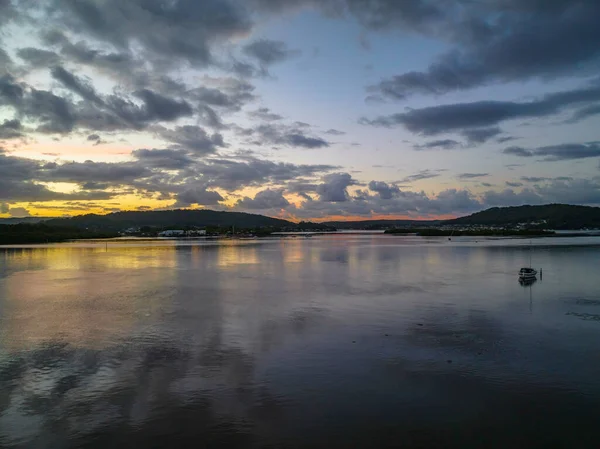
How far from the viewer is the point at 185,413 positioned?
419 inches

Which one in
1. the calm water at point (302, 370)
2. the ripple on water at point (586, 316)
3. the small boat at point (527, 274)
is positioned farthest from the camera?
the small boat at point (527, 274)

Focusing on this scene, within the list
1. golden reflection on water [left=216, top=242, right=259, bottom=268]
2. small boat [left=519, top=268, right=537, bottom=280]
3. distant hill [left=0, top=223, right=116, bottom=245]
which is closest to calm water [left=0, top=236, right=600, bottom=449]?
small boat [left=519, top=268, right=537, bottom=280]

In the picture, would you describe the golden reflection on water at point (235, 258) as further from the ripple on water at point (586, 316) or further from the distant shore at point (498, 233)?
the distant shore at point (498, 233)

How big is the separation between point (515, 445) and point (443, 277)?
28.3 metres

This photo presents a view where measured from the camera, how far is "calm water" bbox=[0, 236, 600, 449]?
32.2ft

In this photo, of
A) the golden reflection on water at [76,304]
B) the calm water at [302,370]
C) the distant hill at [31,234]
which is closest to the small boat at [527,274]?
the calm water at [302,370]

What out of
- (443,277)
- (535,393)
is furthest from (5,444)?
(443,277)

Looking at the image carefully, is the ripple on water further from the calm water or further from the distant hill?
the distant hill

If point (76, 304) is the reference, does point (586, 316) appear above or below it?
below

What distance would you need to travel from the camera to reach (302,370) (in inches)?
538

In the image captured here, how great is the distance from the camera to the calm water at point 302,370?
387 inches

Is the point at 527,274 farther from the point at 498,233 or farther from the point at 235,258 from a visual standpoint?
the point at 498,233

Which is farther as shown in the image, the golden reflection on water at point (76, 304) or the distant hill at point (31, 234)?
the distant hill at point (31, 234)

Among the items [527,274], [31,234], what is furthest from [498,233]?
[31,234]
